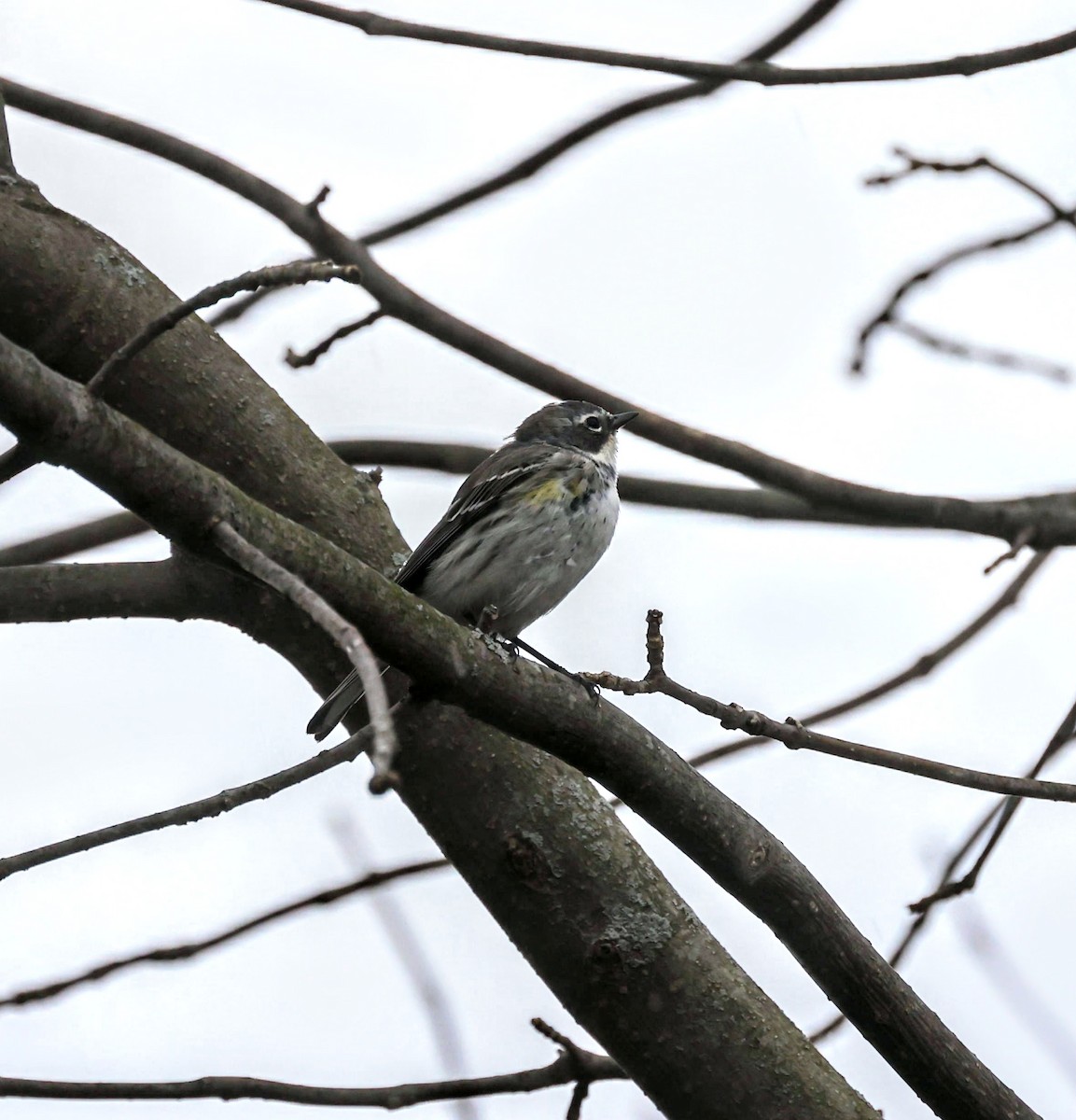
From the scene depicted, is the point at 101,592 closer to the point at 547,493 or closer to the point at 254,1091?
the point at 254,1091

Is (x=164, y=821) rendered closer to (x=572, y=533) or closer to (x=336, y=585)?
(x=336, y=585)

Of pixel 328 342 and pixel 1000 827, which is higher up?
pixel 328 342

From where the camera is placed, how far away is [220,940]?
477cm

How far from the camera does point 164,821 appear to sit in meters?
3.35

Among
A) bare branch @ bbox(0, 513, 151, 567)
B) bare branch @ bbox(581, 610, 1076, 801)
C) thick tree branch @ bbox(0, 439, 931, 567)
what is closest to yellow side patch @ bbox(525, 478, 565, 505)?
thick tree branch @ bbox(0, 439, 931, 567)

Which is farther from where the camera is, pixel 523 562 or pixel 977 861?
pixel 523 562

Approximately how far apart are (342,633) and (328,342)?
341 centimetres

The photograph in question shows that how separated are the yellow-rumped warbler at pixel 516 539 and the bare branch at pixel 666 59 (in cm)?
187

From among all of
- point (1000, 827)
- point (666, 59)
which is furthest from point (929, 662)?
point (666, 59)

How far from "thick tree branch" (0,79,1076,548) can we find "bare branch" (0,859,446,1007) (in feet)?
6.49

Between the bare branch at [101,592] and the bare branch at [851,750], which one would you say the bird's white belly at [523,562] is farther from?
the bare branch at [851,750]

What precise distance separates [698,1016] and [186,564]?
6.82 ft

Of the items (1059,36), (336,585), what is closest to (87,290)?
(336,585)

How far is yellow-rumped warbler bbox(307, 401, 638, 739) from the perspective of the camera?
22.1 feet
